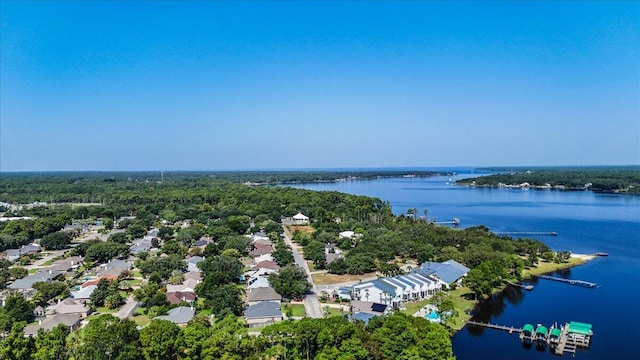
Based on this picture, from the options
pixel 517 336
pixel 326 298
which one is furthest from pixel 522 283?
pixel 326 298

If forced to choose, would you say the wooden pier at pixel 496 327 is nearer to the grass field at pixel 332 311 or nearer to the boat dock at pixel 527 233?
the grass field at pixel 332 311

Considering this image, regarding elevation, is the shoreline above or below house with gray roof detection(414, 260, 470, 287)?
below

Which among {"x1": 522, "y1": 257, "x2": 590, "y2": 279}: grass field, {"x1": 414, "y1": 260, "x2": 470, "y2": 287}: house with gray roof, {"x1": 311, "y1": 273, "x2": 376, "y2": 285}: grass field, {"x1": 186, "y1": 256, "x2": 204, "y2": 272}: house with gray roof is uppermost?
{"x1": 414, "y1": 260, "x2": 470, "y2": 287}: house with gray roof

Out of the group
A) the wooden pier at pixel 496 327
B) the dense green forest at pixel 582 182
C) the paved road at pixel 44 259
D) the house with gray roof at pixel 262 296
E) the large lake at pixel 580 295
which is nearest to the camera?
the large lake at pixel 580 295

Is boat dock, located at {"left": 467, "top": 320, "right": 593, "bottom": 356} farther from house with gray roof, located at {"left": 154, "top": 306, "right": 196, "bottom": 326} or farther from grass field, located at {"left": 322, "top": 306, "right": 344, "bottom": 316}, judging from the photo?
house with gray roof, located at {"left": 154, "top": 306, "right": 196, "bottom": 326}

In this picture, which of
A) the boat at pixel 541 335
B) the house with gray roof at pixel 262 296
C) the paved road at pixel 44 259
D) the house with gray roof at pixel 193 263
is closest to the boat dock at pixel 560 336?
the boat at pixel 541 335

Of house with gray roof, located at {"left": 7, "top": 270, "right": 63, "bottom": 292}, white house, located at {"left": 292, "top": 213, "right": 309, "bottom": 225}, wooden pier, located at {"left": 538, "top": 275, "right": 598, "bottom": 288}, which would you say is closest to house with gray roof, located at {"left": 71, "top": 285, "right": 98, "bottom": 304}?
house with gray roof, located at {"left": 7, "top": 270, "right": 63, "bottom": 292}

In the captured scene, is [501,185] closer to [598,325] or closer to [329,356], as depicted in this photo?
[598,325]

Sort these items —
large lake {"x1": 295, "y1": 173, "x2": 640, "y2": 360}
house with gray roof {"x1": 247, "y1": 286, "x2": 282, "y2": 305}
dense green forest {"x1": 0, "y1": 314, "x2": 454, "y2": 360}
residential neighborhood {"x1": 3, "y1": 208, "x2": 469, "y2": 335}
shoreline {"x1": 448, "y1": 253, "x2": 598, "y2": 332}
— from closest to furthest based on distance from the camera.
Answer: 1. dense green forest {"x1": 0, "y1": 314, "x2": 454, "y2": 360}
2. large lake {"x1": 295, "y1": 173, "x2": 640, "y2": 360}
3. residential neighborhood {"x1": 3, "y1": 208, "x2": 469, "y2": 335}
4. shoreline {"x1": 448, "y1": 253, "x2": 598, "y2": 332}
5. house with gray roof {"x1": 247, "y1": 286, "x2": 282, "y2": 305}
